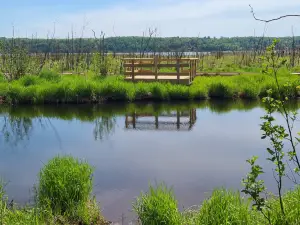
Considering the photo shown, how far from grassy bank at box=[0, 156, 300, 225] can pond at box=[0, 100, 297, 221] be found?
62 cm

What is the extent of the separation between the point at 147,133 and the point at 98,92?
526 centimetres

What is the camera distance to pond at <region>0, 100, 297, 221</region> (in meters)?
7.21

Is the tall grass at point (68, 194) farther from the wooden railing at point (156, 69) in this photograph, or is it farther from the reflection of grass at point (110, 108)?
the wooden railing at point (156, 69)

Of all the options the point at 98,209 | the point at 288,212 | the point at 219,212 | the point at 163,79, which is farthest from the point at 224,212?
the point at 163,79

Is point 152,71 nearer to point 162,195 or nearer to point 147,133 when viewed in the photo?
point 147,133

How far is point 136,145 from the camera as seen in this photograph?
10211 millimetres

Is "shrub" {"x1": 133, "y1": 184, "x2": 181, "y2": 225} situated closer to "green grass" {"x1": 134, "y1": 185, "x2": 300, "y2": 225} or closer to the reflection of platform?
"green grass" {"x1": 134, "y1": 185, "x2": 300, "y2": 225}

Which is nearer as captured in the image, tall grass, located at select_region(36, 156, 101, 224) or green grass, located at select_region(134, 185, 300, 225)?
green grass, located at select_region(134, 185, 300, 225)

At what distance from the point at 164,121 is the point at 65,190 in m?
7.91

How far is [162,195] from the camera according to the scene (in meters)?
5.14

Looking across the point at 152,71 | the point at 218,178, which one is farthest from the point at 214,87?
the point at 218,178

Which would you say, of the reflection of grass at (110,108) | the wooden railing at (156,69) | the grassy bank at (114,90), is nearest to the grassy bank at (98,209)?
the reflection of grass at (110,108)

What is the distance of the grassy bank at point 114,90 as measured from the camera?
16.4 metres

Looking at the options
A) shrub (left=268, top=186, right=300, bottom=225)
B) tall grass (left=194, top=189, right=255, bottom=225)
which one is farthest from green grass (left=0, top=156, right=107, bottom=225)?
shrub (left=268, top=186, right=300, bottom=225)
